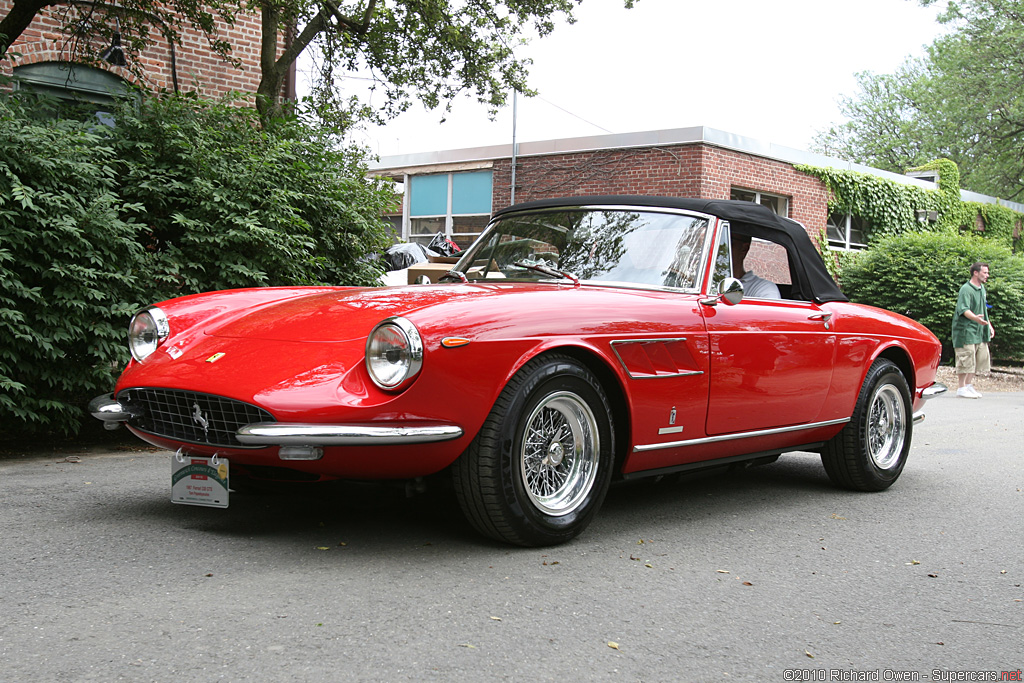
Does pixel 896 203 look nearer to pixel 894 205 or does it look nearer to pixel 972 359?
pixel 894 205

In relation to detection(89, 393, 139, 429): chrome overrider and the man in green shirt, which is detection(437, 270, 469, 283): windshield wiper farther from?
the man in green shirt

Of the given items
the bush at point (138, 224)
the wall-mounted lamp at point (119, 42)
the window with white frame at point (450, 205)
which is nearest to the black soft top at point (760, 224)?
the bush at point (138, 224)

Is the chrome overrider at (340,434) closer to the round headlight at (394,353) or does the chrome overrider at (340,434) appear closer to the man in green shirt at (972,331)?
the round headlight at (394,353)

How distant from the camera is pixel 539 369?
3.69 meters

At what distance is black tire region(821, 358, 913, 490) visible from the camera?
5434mm

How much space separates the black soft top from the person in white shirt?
0.19ft

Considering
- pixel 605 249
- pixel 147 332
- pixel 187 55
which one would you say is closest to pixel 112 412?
pixel 147 332

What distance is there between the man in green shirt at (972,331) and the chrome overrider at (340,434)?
11.7 meters

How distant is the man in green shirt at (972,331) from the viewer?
13.1 m

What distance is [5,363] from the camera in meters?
5.56

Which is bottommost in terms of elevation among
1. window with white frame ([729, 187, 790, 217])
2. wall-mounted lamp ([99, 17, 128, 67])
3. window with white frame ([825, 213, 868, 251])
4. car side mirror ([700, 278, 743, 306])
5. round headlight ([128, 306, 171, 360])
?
round headlight ([128, 306, 171, 360])

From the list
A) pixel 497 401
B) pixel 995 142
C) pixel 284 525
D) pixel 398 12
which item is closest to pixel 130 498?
pixel 284 525

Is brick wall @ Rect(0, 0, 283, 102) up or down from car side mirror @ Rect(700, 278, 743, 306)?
up

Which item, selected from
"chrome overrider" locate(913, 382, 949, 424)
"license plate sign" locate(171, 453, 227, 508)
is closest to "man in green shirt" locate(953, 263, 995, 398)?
"chrome overrider" locate(913, 382, 949, 424)
